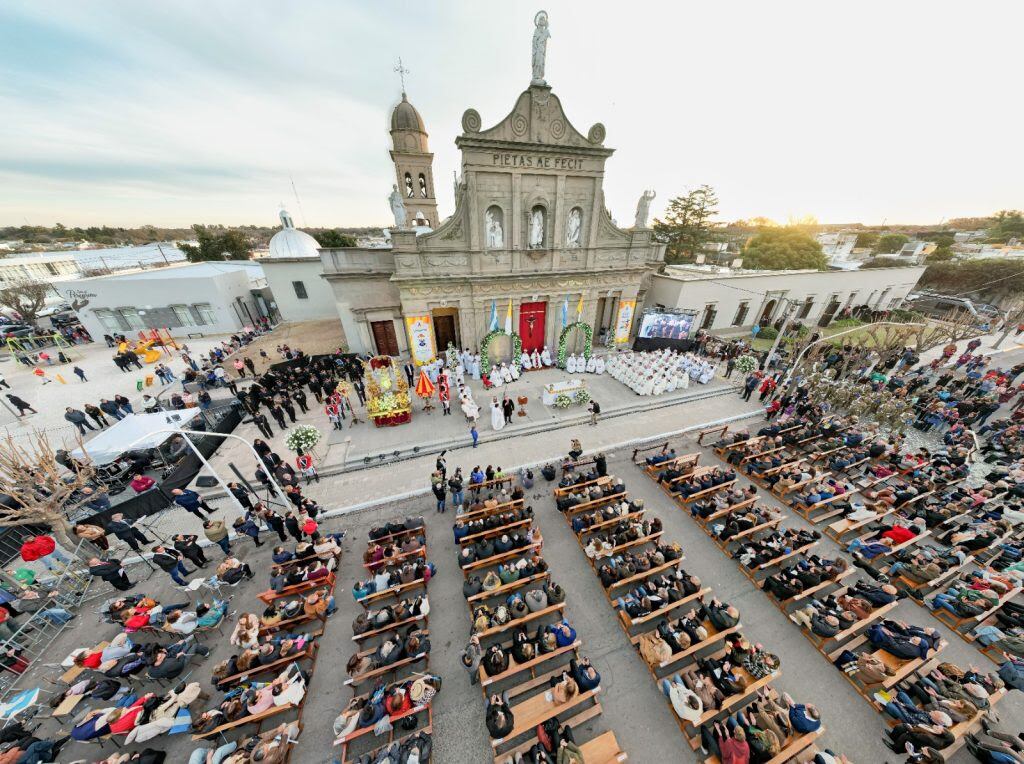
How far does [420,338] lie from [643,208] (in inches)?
583

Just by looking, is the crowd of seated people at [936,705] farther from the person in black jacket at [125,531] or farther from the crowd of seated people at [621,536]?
the person in black jacket at [125,531]

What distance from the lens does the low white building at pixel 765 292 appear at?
928 inches

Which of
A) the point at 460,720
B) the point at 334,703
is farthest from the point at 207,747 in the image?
the point at 460,720

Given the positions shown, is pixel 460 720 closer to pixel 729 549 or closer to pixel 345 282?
pixel 729 549

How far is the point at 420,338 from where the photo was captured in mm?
17797

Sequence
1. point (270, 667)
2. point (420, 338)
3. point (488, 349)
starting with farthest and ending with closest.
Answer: point (488, 349) < point (420, 338) < point (270, 667)

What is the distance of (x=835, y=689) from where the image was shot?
6637mm

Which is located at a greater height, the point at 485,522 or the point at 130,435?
the point at 130,435

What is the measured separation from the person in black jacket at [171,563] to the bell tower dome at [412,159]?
30055mm

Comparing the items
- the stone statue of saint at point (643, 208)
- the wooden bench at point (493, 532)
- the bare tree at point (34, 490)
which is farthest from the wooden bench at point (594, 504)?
the stone statue of saint at point (643, 208)

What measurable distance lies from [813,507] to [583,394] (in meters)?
9.04

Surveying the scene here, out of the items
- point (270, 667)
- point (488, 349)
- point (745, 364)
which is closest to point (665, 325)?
point (745, 364)

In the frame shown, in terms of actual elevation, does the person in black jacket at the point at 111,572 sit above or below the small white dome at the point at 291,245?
below

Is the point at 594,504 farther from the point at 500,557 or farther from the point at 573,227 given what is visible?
the point at 573,227
